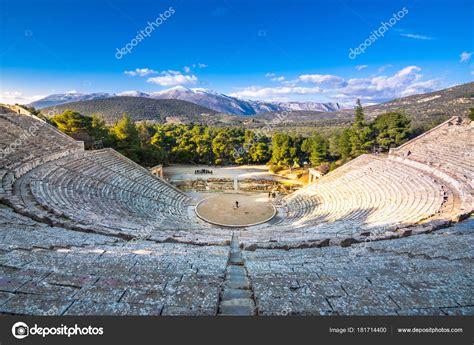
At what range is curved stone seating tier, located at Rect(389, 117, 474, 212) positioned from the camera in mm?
11695

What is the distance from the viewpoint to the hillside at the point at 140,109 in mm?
76625

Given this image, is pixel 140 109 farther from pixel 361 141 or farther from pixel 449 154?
pixel 449 154

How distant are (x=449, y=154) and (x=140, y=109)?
316 feet

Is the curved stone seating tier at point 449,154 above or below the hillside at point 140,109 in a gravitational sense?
below

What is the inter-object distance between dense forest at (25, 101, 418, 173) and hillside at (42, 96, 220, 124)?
1739 inches

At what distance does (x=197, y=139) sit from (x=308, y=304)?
3765 cm

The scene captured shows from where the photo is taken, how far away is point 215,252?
6.14 m

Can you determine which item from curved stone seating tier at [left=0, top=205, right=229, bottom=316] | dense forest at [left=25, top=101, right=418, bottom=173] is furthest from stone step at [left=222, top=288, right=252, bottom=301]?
dense forest at [left=25, top=101, right=418, bottom=173]

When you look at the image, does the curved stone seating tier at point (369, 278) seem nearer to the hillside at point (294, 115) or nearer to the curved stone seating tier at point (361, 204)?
the curved stone seating tier at point (361, 204)

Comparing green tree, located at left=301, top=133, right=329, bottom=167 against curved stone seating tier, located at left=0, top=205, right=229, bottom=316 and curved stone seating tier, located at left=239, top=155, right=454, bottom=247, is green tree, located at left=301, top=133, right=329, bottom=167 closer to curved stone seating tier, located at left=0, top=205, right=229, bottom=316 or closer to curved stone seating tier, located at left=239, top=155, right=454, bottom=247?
curved stone seating tier, located at left=239, top=155, right=454, bottom=247

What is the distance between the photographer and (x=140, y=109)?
93.5 meters

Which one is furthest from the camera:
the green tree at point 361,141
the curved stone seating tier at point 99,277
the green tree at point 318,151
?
the green tree at point 318,151

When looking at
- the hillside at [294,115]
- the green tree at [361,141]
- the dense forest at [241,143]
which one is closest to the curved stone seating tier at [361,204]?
the green tree at [361,141]

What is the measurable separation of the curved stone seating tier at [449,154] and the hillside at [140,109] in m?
73.3
